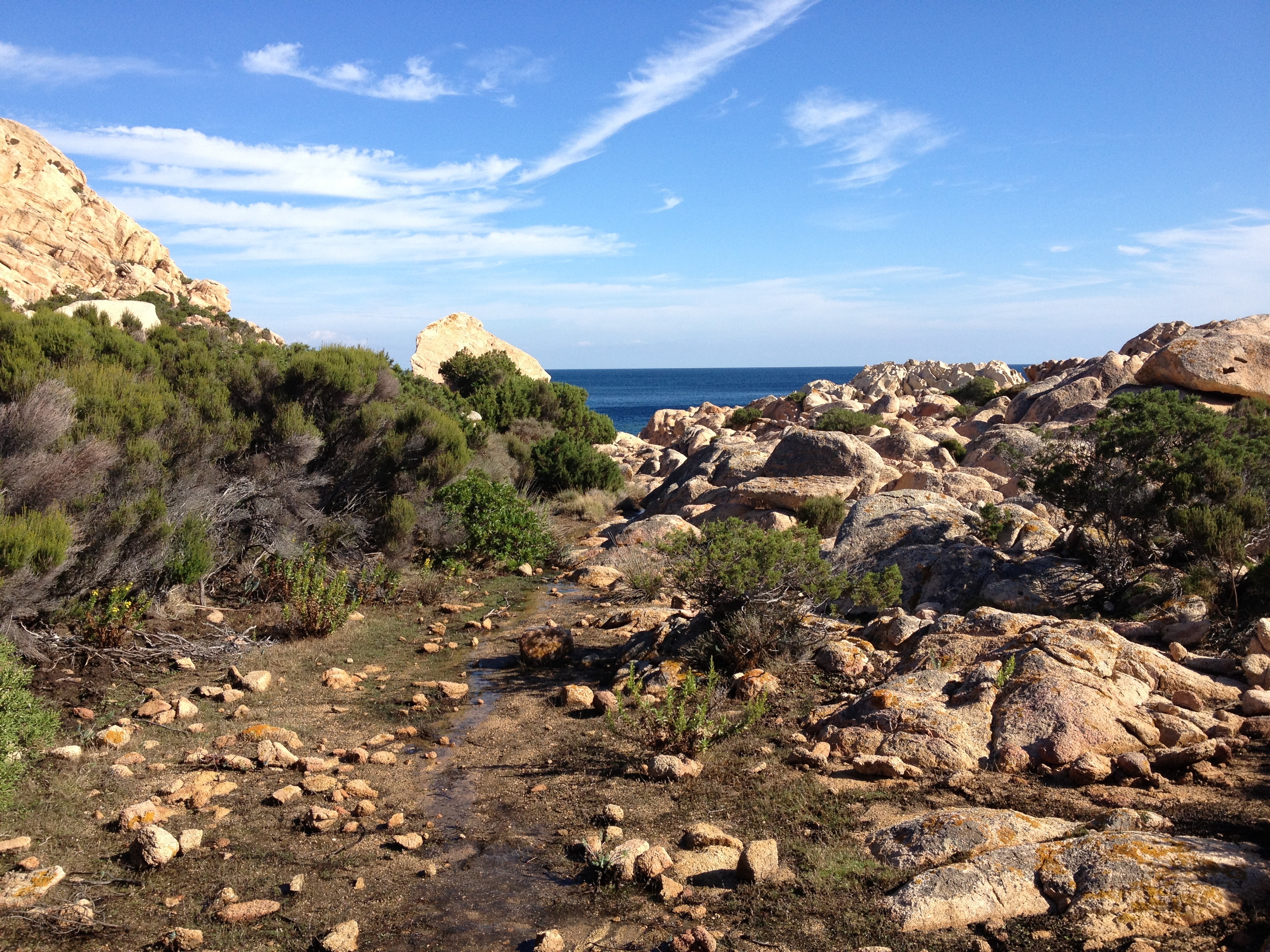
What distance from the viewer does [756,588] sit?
7.73 m

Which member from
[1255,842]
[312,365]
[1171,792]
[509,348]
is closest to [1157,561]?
[1171,792]

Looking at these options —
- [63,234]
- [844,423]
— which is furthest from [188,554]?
[63,234]

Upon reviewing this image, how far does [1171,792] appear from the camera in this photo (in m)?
4.79

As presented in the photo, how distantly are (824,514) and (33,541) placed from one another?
35.1ft

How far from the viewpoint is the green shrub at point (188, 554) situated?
839cm

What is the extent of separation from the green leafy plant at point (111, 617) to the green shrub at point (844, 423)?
18.2 metres

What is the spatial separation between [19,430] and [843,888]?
23.4 ft

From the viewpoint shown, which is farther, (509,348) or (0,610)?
(509,348)

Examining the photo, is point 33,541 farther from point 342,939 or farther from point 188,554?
point 342,939

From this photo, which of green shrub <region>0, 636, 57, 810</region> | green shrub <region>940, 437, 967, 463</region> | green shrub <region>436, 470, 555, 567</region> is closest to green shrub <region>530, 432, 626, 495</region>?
green shrub <region>436, 470, 555, 567</region>

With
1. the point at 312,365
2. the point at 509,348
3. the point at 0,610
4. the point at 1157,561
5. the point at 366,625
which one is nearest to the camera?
the point at 0,610

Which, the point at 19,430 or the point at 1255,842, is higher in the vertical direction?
the point at 19,430

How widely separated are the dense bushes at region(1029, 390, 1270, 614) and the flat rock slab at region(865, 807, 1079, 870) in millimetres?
4429

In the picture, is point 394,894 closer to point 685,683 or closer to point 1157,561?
point 685,683
